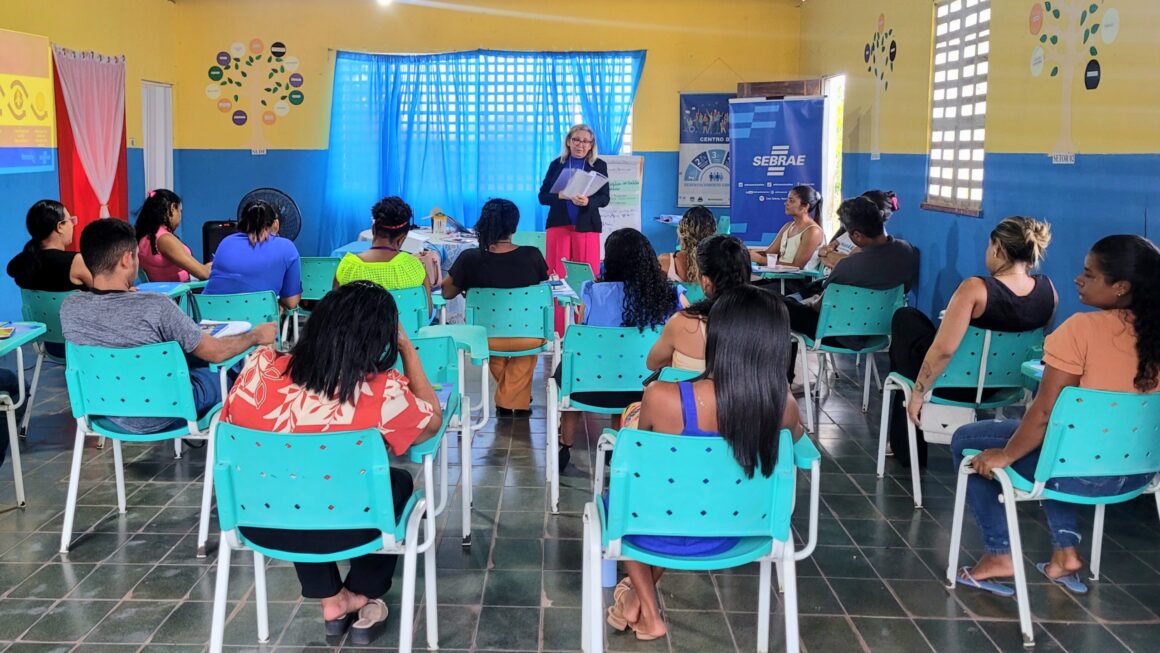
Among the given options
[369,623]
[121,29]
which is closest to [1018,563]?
[369,623]

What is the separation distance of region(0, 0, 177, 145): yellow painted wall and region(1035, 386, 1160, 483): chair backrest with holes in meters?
6.80

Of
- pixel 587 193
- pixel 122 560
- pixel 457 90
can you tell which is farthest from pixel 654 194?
pixel 122 560

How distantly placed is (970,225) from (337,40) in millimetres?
6522

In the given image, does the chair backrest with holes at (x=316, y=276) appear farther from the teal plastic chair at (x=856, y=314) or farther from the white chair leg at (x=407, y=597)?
the white chair leg at (x=407, y=597)

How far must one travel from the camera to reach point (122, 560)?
3.42 meters

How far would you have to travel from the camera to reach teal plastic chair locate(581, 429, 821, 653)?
2268 mm

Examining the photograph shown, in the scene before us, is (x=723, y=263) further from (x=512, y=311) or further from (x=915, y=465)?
(x=512, y=311)

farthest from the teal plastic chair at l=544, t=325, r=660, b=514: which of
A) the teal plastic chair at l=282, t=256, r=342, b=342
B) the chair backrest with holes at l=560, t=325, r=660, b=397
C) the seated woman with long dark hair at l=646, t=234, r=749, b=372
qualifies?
the teal plastic chair at l=282, t=256, r=342, b=342

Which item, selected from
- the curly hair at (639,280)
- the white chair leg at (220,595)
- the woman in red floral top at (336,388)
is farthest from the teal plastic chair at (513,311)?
the white chair leg at (220,595)

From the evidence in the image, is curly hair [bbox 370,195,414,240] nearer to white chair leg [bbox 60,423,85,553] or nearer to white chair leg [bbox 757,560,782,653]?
white chair leg [bbox 60,423,85,553]

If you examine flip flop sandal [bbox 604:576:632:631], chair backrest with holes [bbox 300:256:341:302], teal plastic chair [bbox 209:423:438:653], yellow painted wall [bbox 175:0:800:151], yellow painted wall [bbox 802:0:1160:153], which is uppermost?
yellow painted wall [bbox 175:0:800:151]

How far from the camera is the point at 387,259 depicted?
4633 millimetres

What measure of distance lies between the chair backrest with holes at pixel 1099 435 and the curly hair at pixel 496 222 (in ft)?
9.14

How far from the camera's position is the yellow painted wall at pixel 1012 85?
13.4ft
